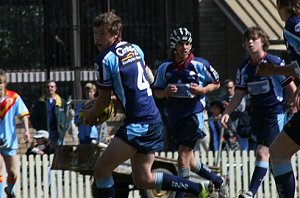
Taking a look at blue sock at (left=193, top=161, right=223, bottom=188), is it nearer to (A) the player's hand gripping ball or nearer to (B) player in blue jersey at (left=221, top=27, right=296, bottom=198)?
(B) player in blue jersey at (left=221, top=27, right=296, bottom=198)

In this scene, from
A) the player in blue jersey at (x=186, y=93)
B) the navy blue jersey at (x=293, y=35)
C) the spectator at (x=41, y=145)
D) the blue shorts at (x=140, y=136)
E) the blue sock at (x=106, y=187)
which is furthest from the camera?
the spectator at (x=41, y=145)

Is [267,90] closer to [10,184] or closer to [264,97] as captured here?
[264,97]

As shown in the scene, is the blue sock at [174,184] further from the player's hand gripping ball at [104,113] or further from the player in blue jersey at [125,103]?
the player's hand gripping ball at [104,113]

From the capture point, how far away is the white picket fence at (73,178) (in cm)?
1623

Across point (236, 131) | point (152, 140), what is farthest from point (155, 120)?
point (236, 131)

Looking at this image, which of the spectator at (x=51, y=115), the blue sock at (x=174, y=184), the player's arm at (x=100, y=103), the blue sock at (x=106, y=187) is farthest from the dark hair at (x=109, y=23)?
the spectator at (x=51, y=115)

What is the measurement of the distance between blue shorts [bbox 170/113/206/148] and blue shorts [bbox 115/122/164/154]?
217 cm

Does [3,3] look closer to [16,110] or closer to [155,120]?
[16,110]

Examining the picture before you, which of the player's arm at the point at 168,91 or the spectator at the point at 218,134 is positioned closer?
the player's arm at the point at 168,91

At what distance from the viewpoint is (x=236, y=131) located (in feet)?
61.9

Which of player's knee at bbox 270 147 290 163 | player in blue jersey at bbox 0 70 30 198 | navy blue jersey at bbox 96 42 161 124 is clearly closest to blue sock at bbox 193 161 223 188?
navy blue jersey at bbox 96 42 161 124

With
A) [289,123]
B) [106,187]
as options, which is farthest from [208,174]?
[289,123]

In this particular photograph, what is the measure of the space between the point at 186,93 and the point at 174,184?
201 cm

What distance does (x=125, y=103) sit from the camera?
37.2 ft
